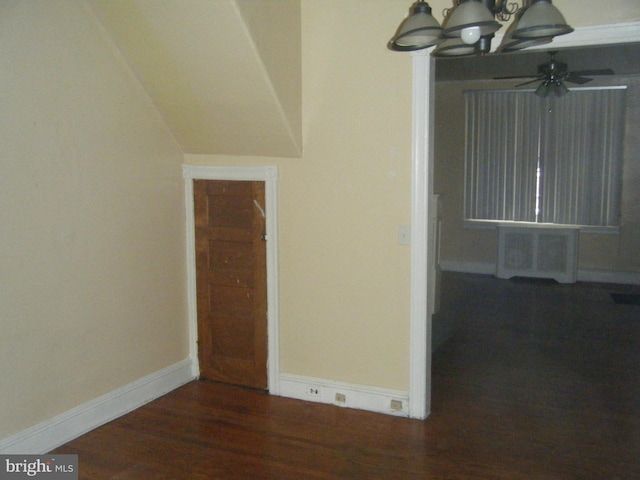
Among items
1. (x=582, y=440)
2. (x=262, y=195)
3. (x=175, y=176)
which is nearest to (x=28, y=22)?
(x=175, y=176)

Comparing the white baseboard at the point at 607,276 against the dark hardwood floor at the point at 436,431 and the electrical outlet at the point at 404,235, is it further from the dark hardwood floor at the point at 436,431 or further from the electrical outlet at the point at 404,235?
the electrical outlet at the point at 404,235

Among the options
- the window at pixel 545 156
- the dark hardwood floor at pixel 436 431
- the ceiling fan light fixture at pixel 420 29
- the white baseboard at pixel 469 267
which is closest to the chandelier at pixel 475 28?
the ceiling fan light fixture at pixel 420 29

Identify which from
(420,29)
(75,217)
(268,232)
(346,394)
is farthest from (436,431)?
(75,217)

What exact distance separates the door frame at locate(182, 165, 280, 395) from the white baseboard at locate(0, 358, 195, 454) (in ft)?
1.65

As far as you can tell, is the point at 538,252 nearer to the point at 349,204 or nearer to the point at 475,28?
the point at 349,204

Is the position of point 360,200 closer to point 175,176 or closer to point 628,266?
point 175,176

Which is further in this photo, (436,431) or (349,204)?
(349,204)

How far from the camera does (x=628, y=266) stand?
290 inches

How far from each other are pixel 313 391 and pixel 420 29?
2.27 meters

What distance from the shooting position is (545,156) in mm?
7609

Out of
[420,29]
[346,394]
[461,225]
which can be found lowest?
[346,394]

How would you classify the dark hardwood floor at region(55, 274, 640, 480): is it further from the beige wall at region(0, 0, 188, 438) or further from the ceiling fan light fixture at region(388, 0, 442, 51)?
the ceiling fan light fixture at region(388, 0, 442, 51)

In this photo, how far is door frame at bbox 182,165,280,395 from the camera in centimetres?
379

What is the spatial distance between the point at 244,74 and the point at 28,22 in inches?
40.5
